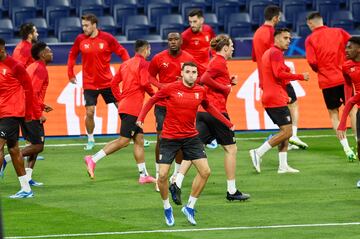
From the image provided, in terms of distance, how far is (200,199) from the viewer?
16672 millimetres

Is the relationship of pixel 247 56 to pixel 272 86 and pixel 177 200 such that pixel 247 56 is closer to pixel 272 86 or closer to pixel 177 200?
pixel 272 86

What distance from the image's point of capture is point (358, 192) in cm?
1695

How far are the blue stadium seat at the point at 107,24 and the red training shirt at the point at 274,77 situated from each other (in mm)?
11172

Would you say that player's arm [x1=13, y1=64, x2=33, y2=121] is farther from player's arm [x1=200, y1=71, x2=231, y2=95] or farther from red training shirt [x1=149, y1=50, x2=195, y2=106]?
player's arm [x1=200, y1=71, x2=231, y2=95]

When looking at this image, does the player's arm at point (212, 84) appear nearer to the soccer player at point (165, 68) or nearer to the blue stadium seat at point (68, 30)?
the soccer player at point (165, 68)

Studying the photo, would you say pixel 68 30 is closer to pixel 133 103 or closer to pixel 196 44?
pixel 196 44

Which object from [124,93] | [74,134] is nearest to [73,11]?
[74,134]

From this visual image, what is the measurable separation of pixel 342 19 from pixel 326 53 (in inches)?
370

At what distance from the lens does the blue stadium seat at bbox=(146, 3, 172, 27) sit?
30109mm

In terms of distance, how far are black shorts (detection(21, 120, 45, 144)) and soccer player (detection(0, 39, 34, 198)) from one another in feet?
3.14

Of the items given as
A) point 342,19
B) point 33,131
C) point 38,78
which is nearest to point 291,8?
point 342,19

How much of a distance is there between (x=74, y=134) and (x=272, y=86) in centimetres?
702

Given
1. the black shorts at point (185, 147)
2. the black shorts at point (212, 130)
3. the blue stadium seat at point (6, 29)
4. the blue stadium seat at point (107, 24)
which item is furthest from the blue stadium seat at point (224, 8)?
the black shorts at point (185, 147)

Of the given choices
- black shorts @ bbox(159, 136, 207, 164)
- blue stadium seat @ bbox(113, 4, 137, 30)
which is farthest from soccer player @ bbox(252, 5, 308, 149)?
blue stadium seat @ bbox(113, 4, 137, 30)
